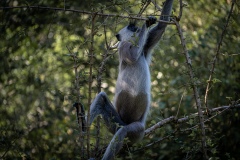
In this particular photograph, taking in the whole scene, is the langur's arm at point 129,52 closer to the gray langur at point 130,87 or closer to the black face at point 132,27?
the gray langur at point 130,87

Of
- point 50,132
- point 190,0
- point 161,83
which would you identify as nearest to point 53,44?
point 50,132

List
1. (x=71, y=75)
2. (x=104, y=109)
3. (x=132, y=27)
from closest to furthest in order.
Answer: (x=104, y=109), (x=132, y=27), (x=71, y=75)

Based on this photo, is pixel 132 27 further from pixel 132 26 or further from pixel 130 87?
pixel 130 87

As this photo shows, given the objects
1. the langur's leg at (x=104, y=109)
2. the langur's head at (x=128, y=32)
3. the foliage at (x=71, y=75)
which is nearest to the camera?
the langur's leg at (x=104, y=109)

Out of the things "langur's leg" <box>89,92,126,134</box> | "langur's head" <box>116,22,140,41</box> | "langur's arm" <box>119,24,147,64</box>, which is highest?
"langur's head" <box>116,22,140,41</box>

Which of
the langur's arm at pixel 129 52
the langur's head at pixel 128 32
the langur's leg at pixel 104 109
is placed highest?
the langur's head at pixel 128 32

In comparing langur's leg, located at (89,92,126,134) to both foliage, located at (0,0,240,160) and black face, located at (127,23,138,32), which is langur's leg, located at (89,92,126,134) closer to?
black face, located at (127,23,138,32)

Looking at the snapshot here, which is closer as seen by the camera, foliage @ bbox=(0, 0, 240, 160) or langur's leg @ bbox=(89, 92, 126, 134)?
langur's leg @ bbox=(89, 92, 126, 134)

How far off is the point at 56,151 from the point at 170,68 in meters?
2.79

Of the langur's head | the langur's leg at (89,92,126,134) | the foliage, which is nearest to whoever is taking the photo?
the langur's leg at (89,92,126,134)

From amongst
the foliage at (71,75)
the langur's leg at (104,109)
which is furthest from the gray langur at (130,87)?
the foliage at (71,75)

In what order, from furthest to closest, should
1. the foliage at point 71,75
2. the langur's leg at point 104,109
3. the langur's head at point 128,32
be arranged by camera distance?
the foliage at point 71,75
the langur's head at point 128,32
the langur's leg at point 104,109

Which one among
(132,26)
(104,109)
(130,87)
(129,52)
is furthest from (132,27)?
(104,109)

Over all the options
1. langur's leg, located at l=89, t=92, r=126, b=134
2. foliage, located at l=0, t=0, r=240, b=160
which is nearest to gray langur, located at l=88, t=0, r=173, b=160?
langur's leg, located at l=89, t=92, r=126, b=134
